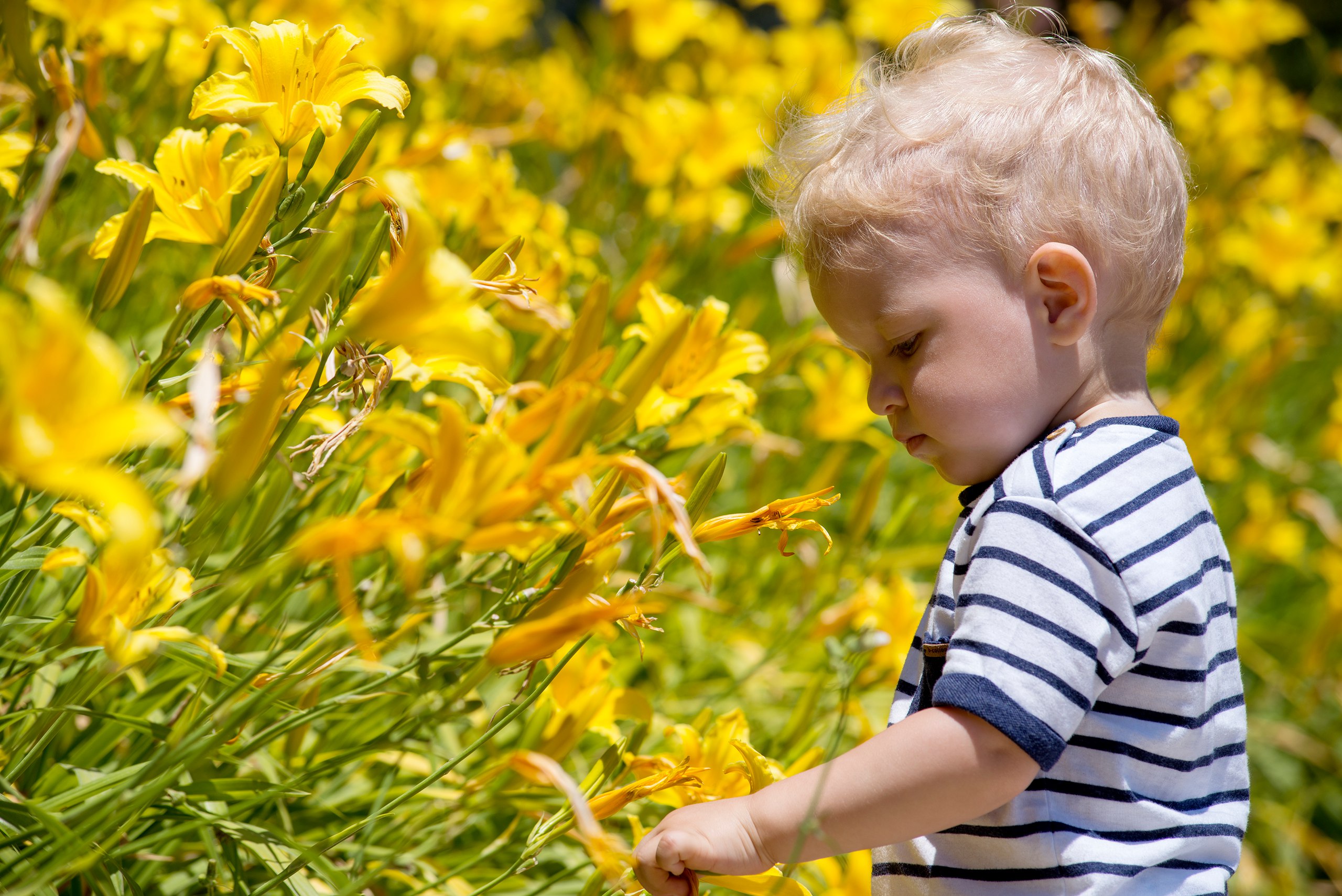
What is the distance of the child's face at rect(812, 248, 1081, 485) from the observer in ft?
2.85

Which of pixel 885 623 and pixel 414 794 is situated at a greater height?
pixel 414 794

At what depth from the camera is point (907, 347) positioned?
2.96 ft

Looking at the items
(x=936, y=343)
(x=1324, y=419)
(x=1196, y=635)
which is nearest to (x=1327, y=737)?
(x=1324, y=419)

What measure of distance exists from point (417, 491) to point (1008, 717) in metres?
0.42

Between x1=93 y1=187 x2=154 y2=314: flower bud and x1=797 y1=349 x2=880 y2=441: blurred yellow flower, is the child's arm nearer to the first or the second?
x1=93 y1=187 x2=154 y2=314: flower bud

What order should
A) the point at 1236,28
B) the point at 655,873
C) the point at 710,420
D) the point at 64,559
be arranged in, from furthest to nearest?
the point at 1236,28 → the point at 710,420 → the point at 655,873 → the point at 64,559

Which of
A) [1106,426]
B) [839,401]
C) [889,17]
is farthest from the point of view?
[889,17]

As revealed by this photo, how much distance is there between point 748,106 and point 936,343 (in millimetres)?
1901

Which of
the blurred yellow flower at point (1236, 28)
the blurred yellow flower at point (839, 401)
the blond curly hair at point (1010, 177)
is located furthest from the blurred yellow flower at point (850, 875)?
the blurred yellow flower at point (1236, 28)

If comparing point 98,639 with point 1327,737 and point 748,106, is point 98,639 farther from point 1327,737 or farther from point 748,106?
point 1327,737

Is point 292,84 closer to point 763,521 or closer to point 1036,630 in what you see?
point 763,521

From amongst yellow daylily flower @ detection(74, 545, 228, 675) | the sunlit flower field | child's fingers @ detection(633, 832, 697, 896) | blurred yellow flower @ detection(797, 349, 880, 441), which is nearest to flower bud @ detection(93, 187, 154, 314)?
the sunlit flower field

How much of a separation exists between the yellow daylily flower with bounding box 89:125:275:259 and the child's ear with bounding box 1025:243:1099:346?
24.4 inches

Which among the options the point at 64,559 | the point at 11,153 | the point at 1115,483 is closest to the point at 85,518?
the point at 64,559
